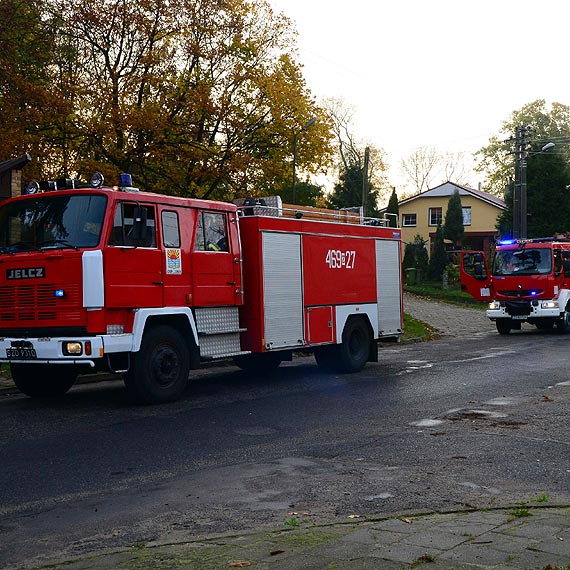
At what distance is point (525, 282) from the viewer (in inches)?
1005

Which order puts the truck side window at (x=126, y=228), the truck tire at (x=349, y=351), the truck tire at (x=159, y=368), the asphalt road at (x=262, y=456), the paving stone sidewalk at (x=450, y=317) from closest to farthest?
the asphalt road at (x=262, y=456) → the truck side window at (x=126, y=228) → the truck tire at (x=159, y=368) → the truck tire at (x=349, y=351) → the paving stone sidewalk at (x=450, y=317)

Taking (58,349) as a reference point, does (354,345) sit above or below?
below

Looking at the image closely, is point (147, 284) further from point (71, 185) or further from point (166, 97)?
point (166, 97)

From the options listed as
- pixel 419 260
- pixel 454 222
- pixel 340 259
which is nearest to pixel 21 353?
pixel 340 259

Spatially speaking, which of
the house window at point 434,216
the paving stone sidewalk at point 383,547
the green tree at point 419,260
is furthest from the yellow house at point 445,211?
the paving stone sidewalk at point 383,547

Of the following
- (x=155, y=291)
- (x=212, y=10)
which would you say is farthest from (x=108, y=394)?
(x=212, y=10)

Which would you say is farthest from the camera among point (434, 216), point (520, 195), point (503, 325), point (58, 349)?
point (434, 216)

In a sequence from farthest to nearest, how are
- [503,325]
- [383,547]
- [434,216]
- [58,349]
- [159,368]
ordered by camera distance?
[434,216], [503,325], [159,368], [58,349], [383,547]

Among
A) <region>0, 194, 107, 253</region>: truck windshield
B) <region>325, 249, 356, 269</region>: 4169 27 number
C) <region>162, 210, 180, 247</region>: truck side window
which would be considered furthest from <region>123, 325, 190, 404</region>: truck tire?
<region>325, 249, 356, 269</region>: 4169 27 number

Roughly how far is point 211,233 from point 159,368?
2.25m

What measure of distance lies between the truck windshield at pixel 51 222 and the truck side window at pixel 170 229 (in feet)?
3.31

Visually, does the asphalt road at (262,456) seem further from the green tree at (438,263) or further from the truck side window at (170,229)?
the green tree at (438,263)

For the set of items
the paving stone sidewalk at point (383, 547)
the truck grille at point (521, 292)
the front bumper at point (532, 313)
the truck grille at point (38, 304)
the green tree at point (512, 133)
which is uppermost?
the green tree at point (512, 133)

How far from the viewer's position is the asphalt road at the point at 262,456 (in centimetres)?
608
